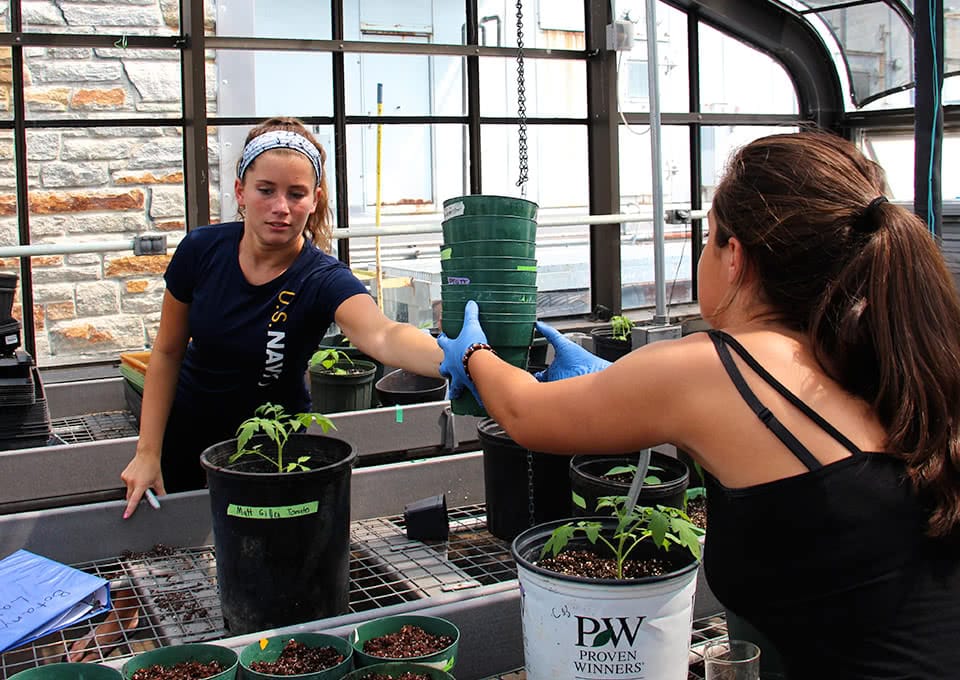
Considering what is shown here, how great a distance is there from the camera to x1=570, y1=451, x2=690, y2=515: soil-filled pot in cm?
206

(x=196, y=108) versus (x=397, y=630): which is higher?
(x=196, y=108)

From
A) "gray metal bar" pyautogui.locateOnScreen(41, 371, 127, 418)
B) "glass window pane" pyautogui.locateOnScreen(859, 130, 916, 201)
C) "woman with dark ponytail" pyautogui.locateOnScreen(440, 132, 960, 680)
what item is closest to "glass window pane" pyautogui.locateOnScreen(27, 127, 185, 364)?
"gray metal bar" pyautogui.locateOnScreen(41, 371, 127, 418)

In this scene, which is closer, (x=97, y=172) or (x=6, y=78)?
(x=6, y=78)

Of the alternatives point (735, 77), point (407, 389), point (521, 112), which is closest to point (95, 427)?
point (407, 389)

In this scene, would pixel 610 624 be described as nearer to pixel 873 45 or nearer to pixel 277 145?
pixel 277 145

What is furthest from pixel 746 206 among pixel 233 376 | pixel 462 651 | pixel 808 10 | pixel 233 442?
pixel 808 10

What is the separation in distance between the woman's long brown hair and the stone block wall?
425cm

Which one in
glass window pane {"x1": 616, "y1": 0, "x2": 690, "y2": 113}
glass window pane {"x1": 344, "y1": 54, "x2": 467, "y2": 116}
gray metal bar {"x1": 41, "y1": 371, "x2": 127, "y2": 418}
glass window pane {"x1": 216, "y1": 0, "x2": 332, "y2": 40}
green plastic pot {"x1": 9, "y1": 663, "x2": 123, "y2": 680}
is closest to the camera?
green plastic pot {"x1": 9, "y1": 663, "x2": 123, "y2": 680}

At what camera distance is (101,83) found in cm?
495

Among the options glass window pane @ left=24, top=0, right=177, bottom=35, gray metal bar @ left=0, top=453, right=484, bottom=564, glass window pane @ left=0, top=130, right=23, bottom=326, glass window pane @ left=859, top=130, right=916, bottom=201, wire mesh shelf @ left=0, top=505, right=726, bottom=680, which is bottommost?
wire mesh shelf @ left=0, top=505, right=726, bottom=680

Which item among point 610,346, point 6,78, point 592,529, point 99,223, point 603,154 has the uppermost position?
point 6,78

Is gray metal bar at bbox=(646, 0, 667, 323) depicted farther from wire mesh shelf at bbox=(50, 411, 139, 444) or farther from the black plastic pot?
wire mesh shelf at bbox=(50, 411, 139, 444)

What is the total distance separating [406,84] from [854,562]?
4.66 metres

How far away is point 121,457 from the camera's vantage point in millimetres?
2682
